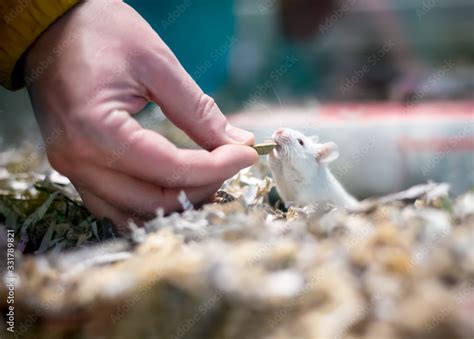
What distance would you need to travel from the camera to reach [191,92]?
2.28ft

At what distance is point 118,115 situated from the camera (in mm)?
632

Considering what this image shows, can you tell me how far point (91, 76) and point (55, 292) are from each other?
0.27 metres

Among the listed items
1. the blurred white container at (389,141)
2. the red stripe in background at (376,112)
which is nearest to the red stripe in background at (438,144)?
the blurred white container at (389,141)

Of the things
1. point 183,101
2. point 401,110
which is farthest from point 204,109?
point 401,110

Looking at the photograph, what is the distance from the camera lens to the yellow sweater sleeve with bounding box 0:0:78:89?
68cm

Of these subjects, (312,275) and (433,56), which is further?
(433,56)

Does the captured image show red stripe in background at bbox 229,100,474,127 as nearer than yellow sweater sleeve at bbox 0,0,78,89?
No

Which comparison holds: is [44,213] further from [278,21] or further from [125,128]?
[278,21]

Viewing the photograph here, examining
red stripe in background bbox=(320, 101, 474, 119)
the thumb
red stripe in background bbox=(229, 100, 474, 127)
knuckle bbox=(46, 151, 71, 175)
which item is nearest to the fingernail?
the thumb

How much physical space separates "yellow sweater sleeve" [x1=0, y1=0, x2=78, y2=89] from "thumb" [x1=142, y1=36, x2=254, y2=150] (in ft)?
0.36

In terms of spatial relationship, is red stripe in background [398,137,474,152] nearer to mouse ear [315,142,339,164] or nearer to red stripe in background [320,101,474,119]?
red stripe in background [320,101,474,119]

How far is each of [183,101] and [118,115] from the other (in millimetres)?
84

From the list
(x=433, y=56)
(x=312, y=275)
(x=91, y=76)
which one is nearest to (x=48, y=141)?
(x=91, y=76)

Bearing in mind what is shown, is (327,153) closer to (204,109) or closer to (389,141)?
(204,109)
